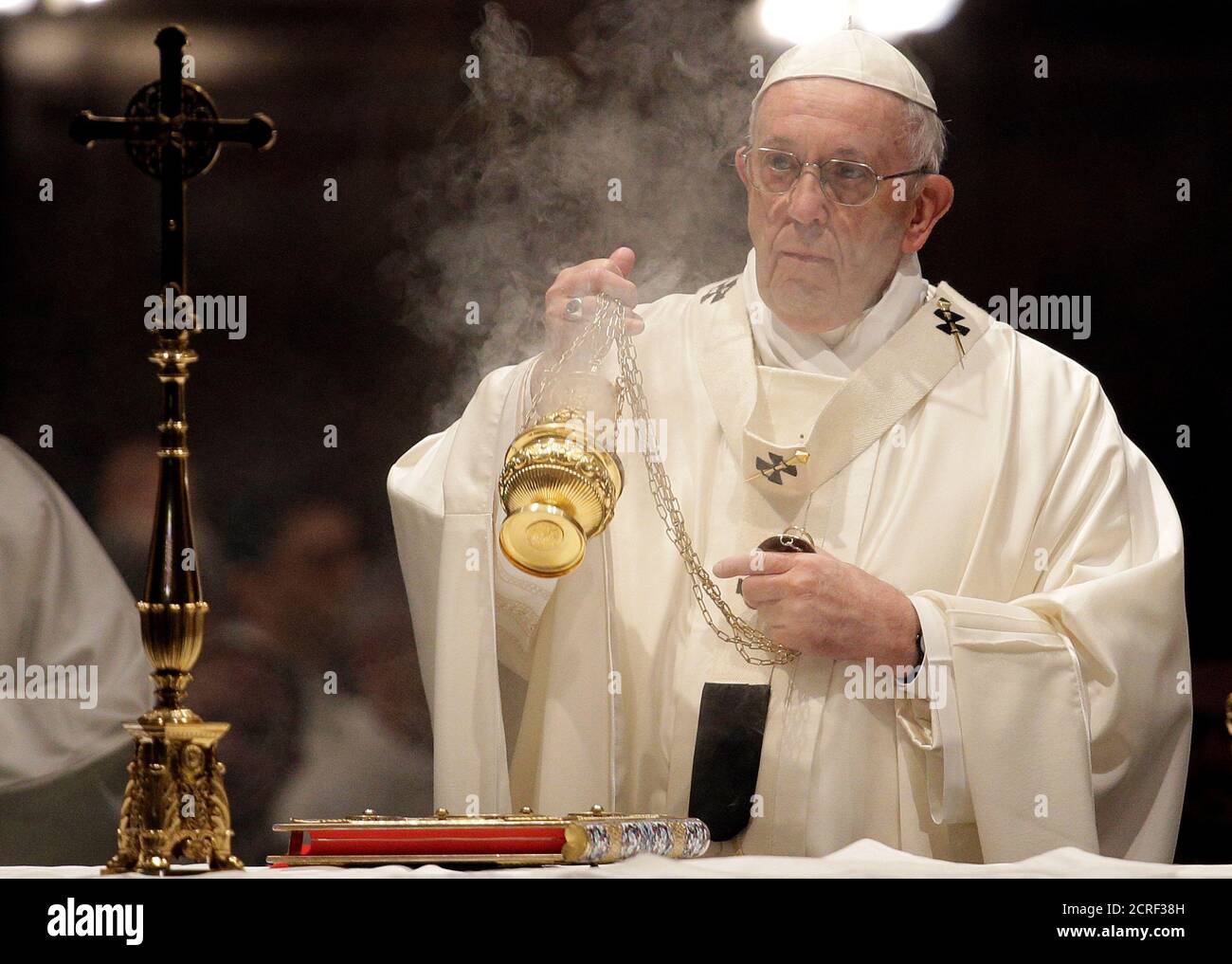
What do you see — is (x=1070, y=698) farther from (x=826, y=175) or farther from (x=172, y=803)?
(x=172, y=803)

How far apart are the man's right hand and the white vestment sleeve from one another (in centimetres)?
103

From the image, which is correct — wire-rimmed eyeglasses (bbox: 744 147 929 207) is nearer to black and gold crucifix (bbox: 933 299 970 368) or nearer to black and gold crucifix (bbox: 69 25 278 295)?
black and gold crucifix (bbox: 933 299 970 368)

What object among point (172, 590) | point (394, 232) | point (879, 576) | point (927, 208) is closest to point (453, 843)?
point (172, 590)

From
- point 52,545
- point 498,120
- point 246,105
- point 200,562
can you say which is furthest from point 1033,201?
point 52,545

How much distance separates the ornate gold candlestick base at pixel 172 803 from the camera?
119 inches

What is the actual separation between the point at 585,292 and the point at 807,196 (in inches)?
26.8

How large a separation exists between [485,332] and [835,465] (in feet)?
3.44

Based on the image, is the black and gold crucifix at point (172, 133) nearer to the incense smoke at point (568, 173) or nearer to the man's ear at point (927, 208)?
the incense smoke at point (568, 173)

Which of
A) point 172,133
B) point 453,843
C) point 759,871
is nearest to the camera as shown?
point 759,871

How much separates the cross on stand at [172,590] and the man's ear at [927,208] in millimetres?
1886

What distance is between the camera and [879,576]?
170 inches

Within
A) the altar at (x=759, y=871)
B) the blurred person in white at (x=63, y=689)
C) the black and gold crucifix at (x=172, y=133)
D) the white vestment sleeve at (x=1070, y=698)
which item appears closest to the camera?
the altar at (x=759, y=871)

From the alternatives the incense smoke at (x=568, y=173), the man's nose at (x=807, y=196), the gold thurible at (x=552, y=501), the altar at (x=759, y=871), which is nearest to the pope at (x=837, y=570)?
the man's nose at (x=807, y=196)
